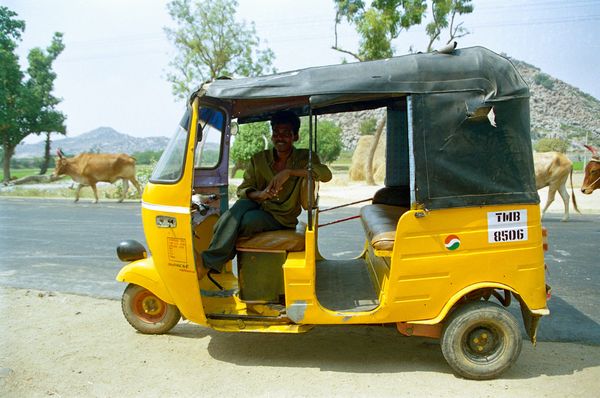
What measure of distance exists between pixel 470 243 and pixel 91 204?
59.7 feet

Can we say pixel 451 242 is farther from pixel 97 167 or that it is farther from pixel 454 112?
pixel 97 167

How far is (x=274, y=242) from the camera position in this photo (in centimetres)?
430

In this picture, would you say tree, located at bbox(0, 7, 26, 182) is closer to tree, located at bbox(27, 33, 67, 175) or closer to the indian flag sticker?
tree, located at bbox(27, 33, 67, 175)

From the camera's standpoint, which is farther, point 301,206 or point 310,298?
point 301,206

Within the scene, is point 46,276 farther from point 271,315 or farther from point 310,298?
point 310,298

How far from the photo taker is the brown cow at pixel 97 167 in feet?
66.9

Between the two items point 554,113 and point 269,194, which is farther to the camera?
point 554,113

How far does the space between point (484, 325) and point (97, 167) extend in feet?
62.9

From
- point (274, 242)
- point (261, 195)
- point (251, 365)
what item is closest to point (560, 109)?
point (261, 195)

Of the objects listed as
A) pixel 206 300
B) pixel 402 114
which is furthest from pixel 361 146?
pixel 206 300

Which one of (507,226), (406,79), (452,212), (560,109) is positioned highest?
(560,109)

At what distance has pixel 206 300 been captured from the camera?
4645mm

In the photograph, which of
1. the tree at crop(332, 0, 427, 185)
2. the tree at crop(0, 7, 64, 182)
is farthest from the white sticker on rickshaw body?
the tree at crop(0, 7, 64, 182)

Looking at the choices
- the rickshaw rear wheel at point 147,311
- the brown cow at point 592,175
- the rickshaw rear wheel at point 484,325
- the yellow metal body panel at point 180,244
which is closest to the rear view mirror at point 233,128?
the yellow metal body panel at point 180,244
